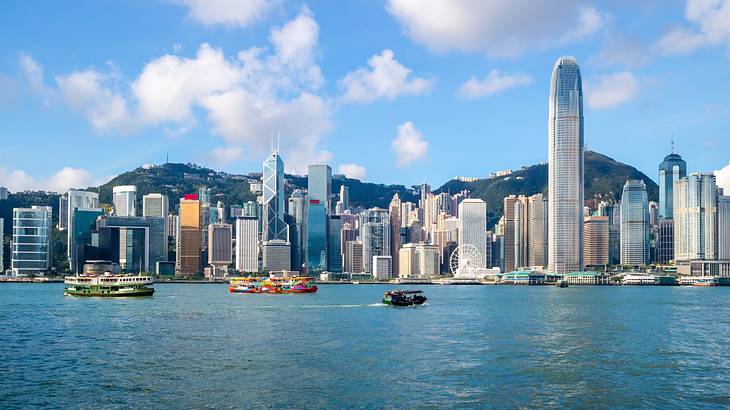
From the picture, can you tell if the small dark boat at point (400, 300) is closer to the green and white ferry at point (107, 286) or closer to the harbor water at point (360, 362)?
the harbor water at point (360, 362)

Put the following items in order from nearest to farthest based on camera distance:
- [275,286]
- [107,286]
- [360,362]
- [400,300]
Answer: [360,362]
[400,300]
[107,286]
[275,286]

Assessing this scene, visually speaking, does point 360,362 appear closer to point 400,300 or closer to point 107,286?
point 400,300

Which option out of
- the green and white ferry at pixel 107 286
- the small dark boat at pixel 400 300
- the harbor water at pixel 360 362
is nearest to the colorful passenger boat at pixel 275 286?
the green and white ferry at pixel 107 286

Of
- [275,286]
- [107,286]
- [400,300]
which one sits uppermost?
[107,286]

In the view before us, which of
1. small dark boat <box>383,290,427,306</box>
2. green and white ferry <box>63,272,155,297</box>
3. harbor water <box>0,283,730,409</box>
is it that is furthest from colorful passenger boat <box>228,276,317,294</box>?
harbor water <box>0,283,730,409</box>

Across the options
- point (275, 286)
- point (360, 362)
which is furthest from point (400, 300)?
point (360, 362)

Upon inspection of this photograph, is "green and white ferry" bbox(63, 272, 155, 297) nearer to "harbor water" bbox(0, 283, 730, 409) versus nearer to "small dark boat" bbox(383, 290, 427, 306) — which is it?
"harbor water" bbox(0, 283, 730, 409)
